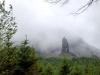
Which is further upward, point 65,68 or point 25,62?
point 25,62

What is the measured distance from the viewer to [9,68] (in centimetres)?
1708

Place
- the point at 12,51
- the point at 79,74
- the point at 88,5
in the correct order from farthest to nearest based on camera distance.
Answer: the point at 79,74 < the point at 12,51 < the point at 88,5

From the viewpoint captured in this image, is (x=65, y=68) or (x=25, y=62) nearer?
(x=25, y=62)

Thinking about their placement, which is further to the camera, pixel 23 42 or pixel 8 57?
pixel 23 42

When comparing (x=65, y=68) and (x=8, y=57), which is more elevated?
(x=8, y=57)

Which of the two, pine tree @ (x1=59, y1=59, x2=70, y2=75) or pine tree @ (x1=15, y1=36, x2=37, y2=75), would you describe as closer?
pine tree @ (x1=15, y1=36, x2=37, y2=75)

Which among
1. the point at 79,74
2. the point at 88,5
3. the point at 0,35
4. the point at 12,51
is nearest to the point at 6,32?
the point at 0,35

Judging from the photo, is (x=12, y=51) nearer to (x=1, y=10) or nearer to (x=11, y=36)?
(x=11, y=36)

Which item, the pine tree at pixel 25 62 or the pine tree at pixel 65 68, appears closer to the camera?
the pine tree at pixel 25 62

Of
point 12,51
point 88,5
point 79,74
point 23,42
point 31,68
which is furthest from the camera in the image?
point 79,74

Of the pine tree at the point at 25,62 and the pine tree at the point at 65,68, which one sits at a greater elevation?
the pine tree at the point at 25,62

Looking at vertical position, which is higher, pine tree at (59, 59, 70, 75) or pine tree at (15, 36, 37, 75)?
pine tree at (15, 36, 37, 75)

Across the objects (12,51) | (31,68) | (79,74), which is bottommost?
(79,74)

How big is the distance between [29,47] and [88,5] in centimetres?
1811
